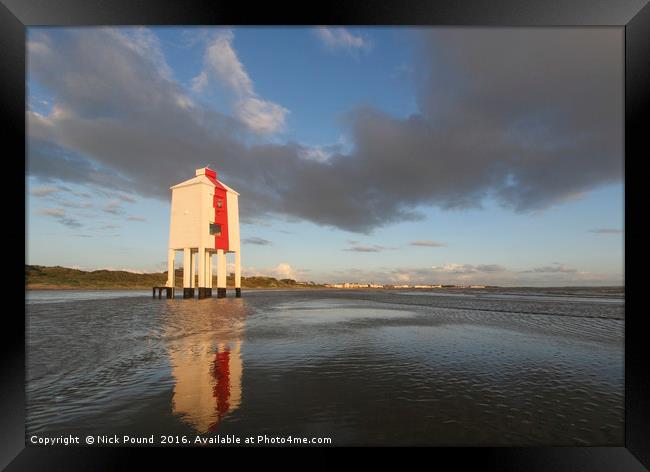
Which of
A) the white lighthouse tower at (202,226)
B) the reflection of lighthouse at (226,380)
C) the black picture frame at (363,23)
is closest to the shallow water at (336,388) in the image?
the reflection of lighthouse at (226,380)

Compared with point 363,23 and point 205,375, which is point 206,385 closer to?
point 205,375

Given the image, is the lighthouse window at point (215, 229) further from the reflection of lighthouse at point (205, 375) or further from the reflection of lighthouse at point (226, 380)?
the reflection of lighthouse at point (226, 380)

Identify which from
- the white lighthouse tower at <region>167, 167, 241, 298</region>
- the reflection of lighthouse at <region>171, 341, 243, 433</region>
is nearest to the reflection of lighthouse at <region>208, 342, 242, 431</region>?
the reflection of lighthouse at <region>171, 341, 243, 433</region>

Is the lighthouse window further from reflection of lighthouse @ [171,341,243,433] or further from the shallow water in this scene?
reflection of lighthouse @ [171,341,243,433]

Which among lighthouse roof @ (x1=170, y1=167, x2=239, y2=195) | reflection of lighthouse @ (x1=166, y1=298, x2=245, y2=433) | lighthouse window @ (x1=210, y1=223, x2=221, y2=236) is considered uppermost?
lighthouse roof @ (x1=170, y1=167, x2=239, y2=195)

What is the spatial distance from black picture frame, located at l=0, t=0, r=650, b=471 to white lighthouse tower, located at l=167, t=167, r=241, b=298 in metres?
28.9

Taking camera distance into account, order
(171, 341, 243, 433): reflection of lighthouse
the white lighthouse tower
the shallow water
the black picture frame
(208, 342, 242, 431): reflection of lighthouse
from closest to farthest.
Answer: the black picture frame
the shallow water
(171, 341, 243, 433): reflection of lighthouse
(208, 342, 242, 431): reflection of lighthouse
the white lighthouse tower

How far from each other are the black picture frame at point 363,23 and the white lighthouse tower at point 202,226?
1139 inches

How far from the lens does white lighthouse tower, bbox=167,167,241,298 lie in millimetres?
31734

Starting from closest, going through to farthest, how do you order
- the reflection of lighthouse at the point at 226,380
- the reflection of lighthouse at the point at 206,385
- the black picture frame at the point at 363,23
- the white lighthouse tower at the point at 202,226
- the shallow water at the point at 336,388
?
the black picture frame at the point at 363,23 < the shallow water at the point at 336,388 < the reflection of lighthouse at the point at 206,385 < the reflection of lighthouse at the point at 226,380 < the white lighthouse tower at the point at 202,226

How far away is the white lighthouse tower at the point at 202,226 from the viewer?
3173 centimetres

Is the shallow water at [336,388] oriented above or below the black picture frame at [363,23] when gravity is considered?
below

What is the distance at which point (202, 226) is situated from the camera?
31.5m

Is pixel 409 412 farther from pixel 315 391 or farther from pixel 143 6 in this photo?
pixel 143 6
